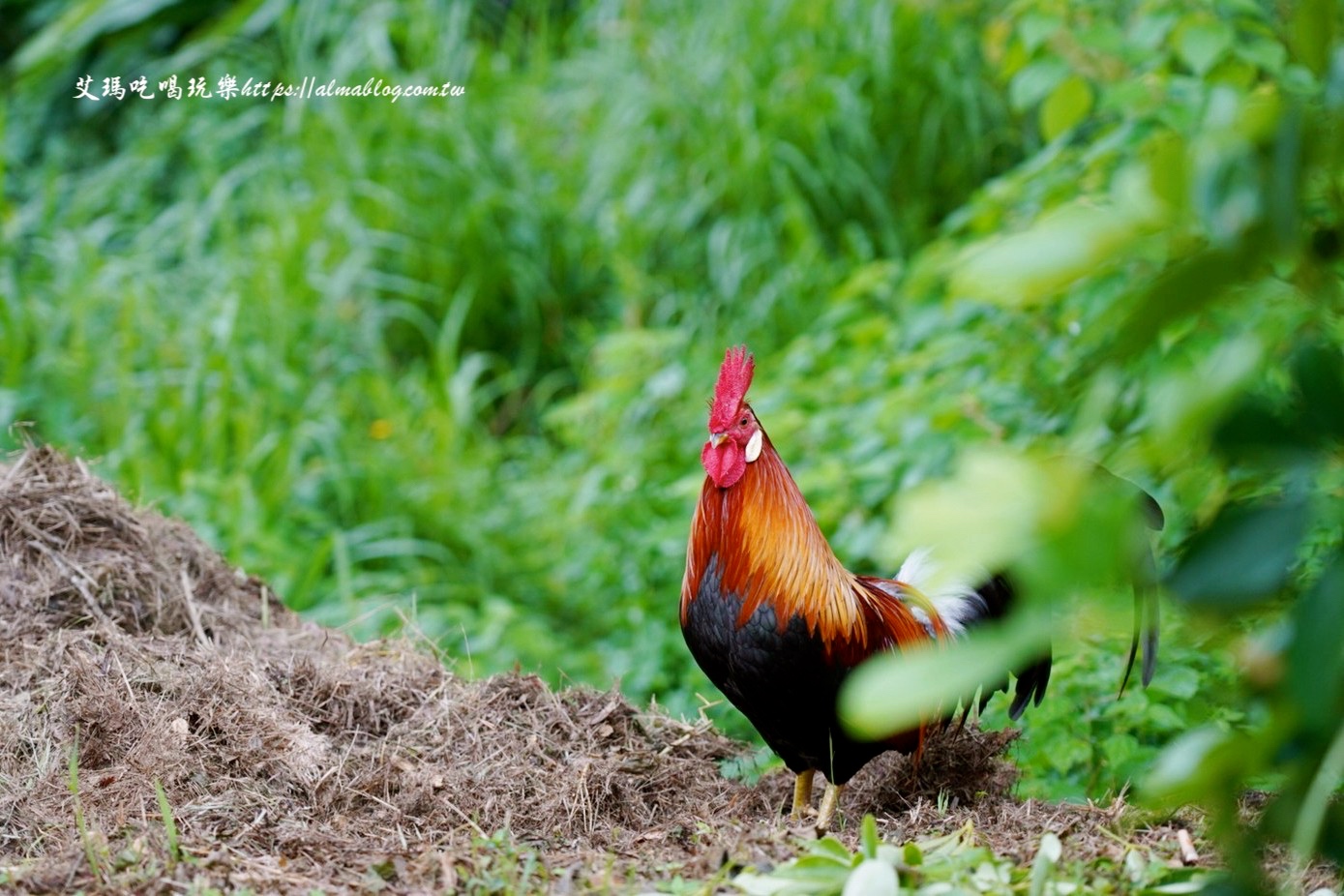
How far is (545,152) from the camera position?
7.41m

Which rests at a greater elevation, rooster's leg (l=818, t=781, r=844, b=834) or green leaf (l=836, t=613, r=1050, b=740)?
green leaf (l=836, t=613, r=1050, b=740)

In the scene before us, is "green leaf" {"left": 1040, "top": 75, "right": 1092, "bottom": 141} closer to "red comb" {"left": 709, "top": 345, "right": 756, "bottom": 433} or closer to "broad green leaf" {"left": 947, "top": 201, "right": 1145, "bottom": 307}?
"red comb" {"left": 709, "top": 345, "right": 756, "bottom": 433}

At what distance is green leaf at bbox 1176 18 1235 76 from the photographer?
3469mm

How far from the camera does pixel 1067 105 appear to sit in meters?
3.80

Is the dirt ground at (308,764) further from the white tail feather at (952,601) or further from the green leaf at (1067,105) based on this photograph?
the green leaf at (1067,105)

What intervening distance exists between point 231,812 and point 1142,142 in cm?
284

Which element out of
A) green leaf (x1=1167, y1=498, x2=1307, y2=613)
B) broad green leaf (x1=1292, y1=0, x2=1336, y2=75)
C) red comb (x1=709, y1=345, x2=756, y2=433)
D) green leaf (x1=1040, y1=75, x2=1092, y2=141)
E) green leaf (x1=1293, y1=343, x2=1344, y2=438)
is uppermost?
broad green leaf (x1=1292, y1=0, x2=1336, y2=75)

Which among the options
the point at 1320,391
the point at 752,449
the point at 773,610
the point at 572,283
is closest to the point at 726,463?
the point at 752,449

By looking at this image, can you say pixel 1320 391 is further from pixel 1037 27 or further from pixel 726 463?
pixel 1037 27

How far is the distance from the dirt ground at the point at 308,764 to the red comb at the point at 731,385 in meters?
0.74

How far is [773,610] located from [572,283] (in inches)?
184

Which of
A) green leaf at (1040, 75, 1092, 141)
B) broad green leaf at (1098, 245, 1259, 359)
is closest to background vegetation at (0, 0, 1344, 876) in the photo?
green leaf at (1040, 75, 1092, 141)

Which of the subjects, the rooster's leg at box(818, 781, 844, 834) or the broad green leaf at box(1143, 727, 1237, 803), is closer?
the broad green leaf at box(1143, 727, 1237, 803)

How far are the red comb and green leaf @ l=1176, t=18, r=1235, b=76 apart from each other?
158cm
